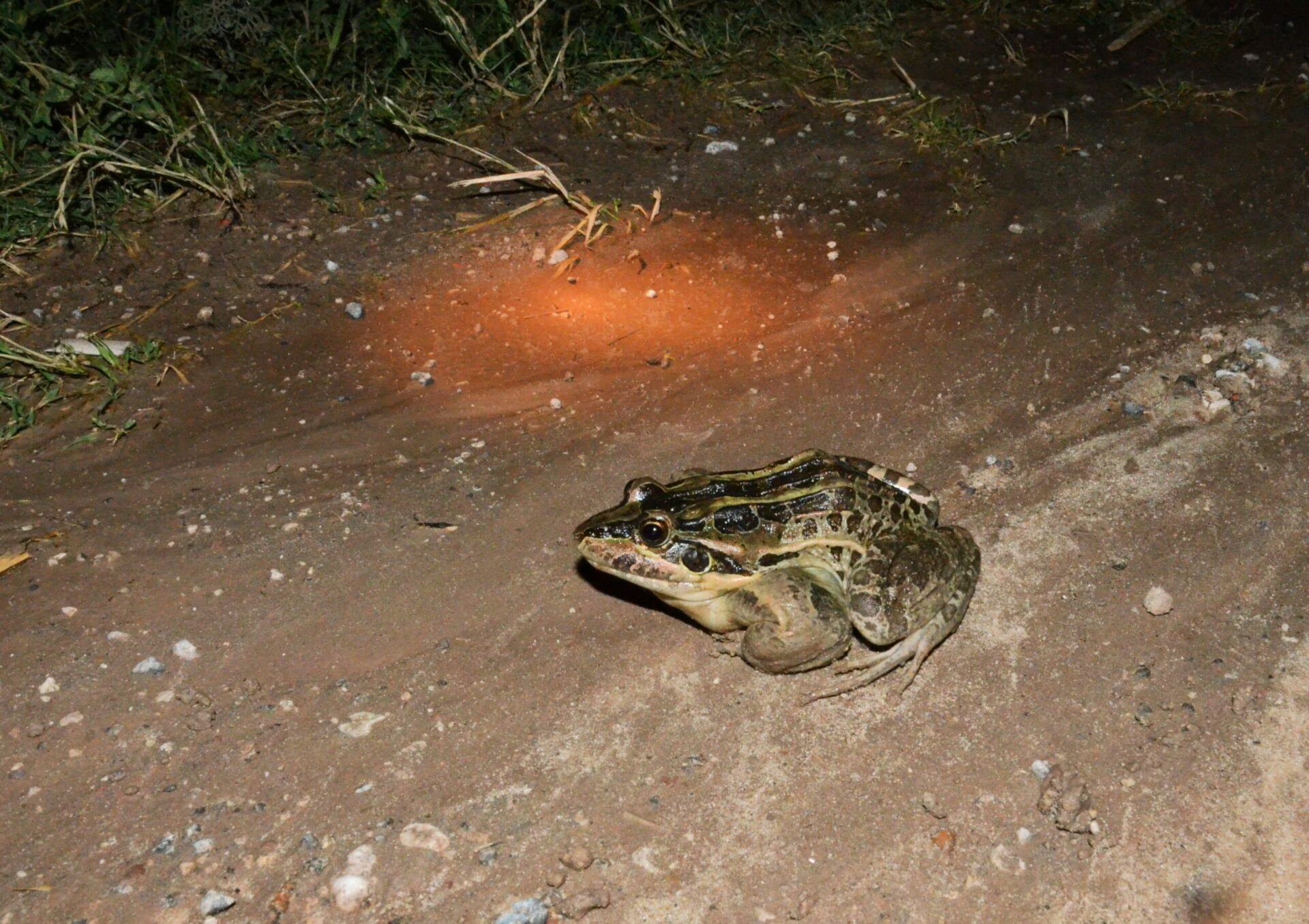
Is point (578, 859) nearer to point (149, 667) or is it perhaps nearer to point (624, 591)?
point (624, 591)

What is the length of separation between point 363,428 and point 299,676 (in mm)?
1347

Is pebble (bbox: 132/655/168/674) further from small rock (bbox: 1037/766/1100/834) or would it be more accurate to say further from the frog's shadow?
small rock (bbox: 1037/766/1100/834)

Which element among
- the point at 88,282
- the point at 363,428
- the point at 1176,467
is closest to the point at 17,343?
the point at 88,282

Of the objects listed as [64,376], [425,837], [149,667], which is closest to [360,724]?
[425,837]

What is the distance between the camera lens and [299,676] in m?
3.82

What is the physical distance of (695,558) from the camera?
3.69m

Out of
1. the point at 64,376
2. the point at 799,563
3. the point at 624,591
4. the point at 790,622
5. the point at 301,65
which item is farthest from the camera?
the point at 301,65

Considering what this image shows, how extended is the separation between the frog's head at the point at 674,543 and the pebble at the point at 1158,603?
155 centimetres

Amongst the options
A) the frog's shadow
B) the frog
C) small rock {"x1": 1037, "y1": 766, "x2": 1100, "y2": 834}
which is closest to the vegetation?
the frog's shadow

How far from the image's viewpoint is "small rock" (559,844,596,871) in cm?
325

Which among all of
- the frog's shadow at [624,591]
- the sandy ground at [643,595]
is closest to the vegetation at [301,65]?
the sandy ground at [643,595]

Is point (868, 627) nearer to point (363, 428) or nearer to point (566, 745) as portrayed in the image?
point (566, 745)

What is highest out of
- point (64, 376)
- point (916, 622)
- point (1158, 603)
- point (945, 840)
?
point (64, 376)

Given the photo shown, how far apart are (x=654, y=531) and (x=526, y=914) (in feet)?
4.29
